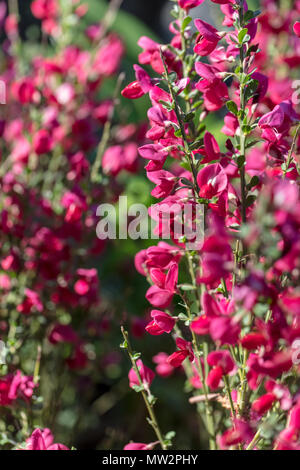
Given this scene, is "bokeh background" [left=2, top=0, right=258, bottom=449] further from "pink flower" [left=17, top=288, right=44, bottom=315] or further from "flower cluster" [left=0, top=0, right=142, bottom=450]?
"pink flower" [left=17, top=288, right=44, bottom=315]

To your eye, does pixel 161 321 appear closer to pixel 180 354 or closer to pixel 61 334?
pixel 180 354

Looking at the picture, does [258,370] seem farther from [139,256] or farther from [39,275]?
[39,275]

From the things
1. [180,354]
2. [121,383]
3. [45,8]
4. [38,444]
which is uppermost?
[45,8]

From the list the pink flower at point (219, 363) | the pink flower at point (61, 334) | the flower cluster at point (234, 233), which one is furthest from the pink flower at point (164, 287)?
the pink flower at point (61, 334)

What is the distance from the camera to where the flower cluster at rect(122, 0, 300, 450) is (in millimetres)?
382

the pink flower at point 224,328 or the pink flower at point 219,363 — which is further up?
the pink flower at point 224,328

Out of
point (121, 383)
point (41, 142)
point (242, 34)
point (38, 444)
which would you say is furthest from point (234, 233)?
point (121, 383)

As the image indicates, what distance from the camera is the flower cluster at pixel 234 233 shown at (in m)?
0.38

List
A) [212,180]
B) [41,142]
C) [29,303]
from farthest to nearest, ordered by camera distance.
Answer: [41,142], [29,303], [212,180]

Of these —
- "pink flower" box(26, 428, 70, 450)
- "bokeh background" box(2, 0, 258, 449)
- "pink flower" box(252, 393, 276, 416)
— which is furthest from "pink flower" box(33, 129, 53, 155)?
"pink flower" box(252, 393, 276, 416)

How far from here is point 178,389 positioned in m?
1.23

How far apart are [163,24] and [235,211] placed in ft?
9.60

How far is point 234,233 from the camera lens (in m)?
0.43

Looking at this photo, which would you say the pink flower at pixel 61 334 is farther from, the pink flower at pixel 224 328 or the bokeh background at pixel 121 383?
the pink flower at pixel 224 328
